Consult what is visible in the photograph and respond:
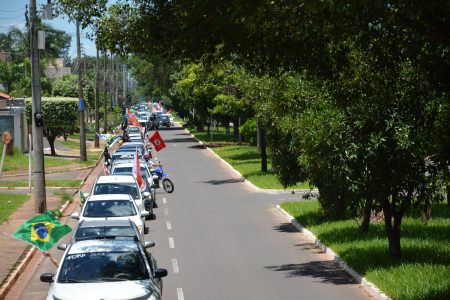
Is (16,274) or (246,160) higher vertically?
(246,160)

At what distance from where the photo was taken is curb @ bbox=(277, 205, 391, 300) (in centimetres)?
997

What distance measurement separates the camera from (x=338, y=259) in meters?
12.8

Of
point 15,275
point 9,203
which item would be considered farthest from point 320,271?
point 9,203

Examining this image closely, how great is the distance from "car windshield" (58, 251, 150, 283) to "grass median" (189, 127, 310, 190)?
1223 cm

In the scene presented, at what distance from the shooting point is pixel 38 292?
35.4 feet

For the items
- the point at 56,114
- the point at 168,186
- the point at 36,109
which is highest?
the point at 56,114

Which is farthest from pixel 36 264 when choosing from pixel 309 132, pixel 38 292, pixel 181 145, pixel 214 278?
pixel 181 145

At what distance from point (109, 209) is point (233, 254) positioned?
353 cm

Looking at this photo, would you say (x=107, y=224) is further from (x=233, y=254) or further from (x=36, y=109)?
(x=36, y=109)

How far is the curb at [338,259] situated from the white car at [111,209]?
4.73 m

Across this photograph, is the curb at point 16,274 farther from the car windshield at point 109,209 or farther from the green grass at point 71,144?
the green grass at point 71,144

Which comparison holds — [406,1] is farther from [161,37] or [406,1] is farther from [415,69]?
[161,37]

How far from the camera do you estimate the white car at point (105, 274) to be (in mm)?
7762

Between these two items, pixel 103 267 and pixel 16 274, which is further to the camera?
pixel 16 274
